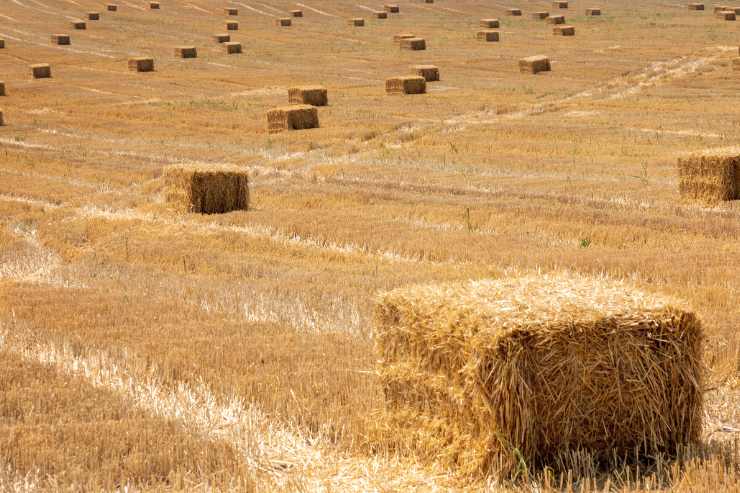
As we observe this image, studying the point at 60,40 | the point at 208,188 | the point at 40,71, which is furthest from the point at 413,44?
the point at 208,188

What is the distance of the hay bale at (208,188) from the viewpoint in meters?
20.5

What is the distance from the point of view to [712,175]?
1956cm

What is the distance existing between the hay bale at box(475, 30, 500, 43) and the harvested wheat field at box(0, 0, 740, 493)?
1362cm

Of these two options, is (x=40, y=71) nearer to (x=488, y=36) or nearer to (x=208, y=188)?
(x=488, y=36)

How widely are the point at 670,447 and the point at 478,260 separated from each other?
27.8ft

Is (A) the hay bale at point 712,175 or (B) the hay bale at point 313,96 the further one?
(B) the hay bale at point 313,96

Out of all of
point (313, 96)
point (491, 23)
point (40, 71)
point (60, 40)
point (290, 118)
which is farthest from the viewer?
point (491, 23)

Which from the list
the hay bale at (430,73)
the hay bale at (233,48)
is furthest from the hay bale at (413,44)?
the hay bale at (430,73)

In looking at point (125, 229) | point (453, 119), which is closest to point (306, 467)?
point (125, 229)

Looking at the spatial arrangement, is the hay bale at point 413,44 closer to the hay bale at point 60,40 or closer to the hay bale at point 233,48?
the hay bale at point 233,48

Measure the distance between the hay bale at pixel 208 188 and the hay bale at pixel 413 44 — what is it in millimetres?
35843

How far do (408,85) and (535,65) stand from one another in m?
7.16

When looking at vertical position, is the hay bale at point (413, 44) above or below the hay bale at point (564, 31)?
below

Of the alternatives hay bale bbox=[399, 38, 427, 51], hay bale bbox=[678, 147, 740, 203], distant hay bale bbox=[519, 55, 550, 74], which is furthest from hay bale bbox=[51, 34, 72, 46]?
hay bale bbox=[678, 147, 740, 203]
